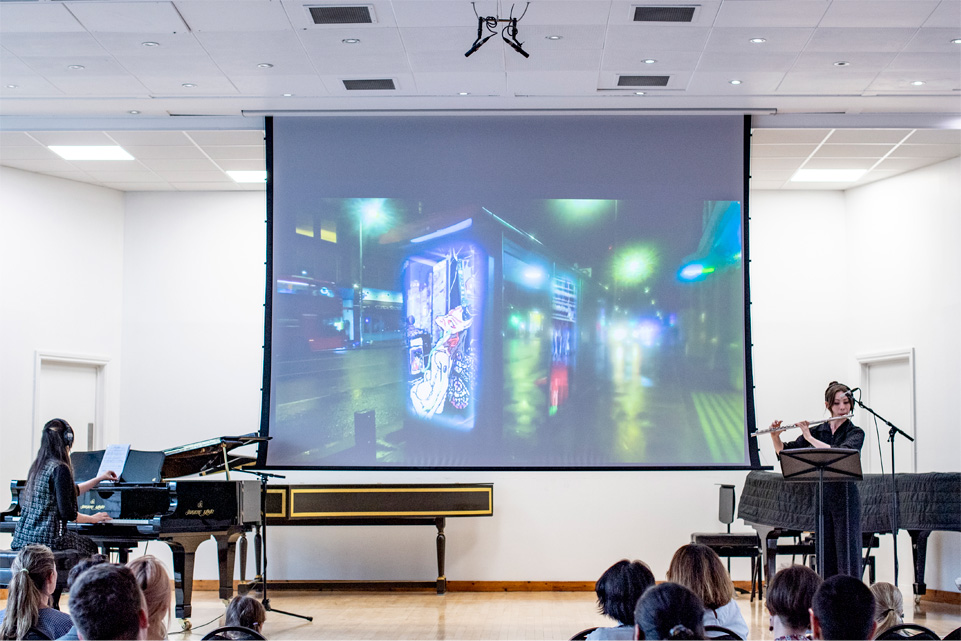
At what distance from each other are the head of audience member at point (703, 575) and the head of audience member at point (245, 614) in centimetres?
141

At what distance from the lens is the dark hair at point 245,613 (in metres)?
3.32

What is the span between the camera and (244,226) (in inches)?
369

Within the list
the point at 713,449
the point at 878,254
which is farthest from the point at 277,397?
the point at 878,254

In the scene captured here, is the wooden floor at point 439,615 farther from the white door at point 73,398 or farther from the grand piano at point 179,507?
the white door at point 73,398

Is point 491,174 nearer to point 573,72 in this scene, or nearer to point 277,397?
point 573,72

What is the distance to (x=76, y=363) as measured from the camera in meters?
8.95

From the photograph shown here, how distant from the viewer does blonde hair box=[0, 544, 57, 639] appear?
3.41 m

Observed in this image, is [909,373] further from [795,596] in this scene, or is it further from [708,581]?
[795,596]

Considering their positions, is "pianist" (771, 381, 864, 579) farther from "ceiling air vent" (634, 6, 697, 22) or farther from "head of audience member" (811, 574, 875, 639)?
"head of audience member" (811, 574, 875, 639)

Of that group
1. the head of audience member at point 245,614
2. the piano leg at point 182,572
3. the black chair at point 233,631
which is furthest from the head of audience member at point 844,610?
the piano leg at point 182,572

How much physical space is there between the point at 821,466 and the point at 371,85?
390cm

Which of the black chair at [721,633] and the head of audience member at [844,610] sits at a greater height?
the head of audience member at [844,610]

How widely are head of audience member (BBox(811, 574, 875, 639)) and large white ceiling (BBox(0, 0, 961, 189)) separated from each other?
150 inches

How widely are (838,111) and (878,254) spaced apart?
80.3 inches
